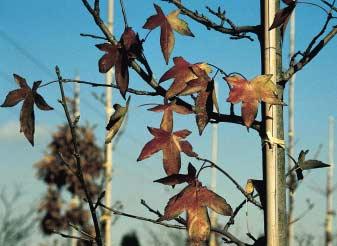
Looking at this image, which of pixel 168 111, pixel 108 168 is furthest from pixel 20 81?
pixel 108 168

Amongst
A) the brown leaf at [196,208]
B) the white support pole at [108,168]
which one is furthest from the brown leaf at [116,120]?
the white support pole at [108,168]

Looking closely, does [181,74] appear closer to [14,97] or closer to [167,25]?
[167,25]

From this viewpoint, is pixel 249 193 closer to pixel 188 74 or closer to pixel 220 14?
pixel 188 74

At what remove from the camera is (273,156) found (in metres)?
1.59

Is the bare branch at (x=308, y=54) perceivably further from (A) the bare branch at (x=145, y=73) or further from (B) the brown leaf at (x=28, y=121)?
(B) the brown leaf at (x=28, y=121)

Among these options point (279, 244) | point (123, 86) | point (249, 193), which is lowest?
point (279, 244)

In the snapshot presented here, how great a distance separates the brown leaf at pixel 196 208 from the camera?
126 cm

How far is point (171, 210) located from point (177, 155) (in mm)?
130

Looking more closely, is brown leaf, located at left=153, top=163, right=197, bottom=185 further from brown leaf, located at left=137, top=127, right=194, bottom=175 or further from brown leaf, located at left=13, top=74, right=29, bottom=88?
Answer: brown leaf, located at left=13, top=74, right=29, bottom=88

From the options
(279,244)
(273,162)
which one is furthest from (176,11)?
(279,244)

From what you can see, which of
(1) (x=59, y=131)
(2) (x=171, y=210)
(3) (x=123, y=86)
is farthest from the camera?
(1) (x=59, y=131)

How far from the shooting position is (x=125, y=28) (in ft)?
4.88

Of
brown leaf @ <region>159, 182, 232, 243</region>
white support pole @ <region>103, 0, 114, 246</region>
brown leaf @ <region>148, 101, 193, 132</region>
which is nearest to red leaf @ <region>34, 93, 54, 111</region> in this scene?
brown leaf @ <region>148, 101, 193, 132</region>

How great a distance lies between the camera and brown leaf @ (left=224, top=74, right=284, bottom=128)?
1332 mm
